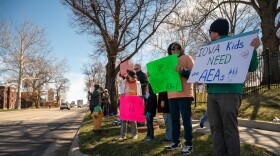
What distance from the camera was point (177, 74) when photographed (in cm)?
585

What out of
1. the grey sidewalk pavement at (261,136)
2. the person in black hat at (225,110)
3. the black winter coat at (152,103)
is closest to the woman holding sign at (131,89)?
the black winter coat at (152,103)

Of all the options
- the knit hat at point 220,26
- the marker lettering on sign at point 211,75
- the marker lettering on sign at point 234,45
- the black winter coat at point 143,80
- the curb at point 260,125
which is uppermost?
the knit hat at point 220,26

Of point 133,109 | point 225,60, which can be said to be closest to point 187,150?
point 225,60

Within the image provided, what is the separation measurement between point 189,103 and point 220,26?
167 centimetres

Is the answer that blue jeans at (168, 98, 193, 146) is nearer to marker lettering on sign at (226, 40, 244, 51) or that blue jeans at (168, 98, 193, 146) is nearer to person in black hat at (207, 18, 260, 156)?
person in black hat at (207, 18, 260, 156)

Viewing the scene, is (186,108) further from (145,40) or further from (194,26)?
(194,26)

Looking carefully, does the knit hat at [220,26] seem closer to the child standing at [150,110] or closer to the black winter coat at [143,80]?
the child standing at [150,110]

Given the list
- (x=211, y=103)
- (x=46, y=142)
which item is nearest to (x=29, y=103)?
(x=46, y=142)

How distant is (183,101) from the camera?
5.61 m

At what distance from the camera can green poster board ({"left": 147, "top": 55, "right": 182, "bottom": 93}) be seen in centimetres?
584

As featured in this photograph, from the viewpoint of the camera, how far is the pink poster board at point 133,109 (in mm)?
7891

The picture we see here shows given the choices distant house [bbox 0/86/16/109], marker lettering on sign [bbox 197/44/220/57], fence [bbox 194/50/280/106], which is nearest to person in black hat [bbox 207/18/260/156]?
marker lettering on sign [bbox 197/44/220/57]

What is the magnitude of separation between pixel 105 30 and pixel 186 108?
14.1 metres

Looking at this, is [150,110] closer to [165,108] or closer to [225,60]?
[165,108]
